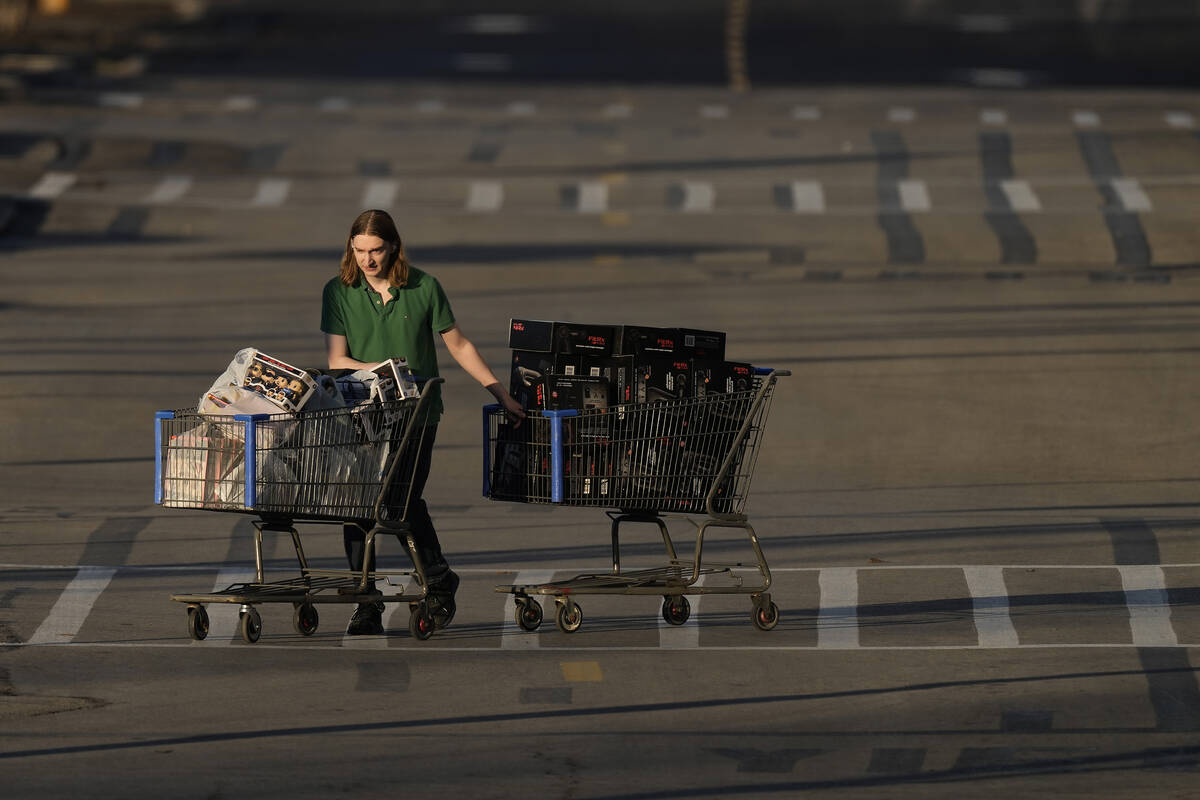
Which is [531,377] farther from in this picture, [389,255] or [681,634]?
[681,634]

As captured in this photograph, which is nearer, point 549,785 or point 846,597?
point 549,785

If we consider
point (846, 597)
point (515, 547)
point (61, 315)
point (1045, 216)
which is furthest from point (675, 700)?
point (1045, 216)

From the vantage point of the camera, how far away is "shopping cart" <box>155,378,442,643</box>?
937 cm

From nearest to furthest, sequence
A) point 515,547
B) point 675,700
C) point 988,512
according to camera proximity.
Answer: point 675,700, point 515,547, point 988,512

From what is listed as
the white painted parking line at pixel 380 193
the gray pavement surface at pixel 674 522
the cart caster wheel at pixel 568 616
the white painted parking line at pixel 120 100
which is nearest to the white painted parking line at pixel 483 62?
the gray pavement surface at pixel 674 522

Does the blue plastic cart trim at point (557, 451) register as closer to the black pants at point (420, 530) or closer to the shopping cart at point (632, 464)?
the shopping cart at point (632, 464)

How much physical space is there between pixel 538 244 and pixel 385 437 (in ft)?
56.0

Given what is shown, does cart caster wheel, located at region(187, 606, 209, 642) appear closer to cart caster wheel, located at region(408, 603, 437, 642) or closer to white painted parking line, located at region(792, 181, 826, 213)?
cart caster wheel, located at region(408, 603, 437, 642)

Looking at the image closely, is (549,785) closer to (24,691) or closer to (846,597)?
(24,691)

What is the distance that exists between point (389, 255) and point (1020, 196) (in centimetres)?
2022

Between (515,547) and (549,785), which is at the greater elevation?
(549,785)

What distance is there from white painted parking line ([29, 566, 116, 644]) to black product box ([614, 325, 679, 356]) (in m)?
2.81

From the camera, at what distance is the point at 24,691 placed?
355 inches

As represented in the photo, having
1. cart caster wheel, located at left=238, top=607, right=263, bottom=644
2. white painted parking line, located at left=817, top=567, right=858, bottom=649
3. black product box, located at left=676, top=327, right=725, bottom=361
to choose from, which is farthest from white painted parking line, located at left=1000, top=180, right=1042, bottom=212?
cart caster wheel, located at left=238, top=607, right=263, bottom=644
